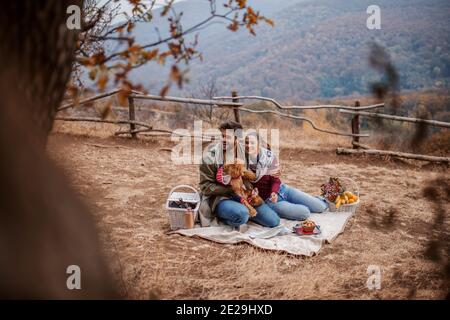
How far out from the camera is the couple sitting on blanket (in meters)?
4.42

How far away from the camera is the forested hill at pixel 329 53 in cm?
4003

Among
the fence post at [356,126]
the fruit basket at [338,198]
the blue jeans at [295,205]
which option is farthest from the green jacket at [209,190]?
the fence post at [356,126]

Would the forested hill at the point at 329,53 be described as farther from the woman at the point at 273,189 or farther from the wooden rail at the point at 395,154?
the woman at the point at 273,189

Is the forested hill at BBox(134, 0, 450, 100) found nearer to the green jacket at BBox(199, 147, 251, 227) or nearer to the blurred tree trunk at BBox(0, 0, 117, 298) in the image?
the green jacket at BBox(199, 147, 251, 227)

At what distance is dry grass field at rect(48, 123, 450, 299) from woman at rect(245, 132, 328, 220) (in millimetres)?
541

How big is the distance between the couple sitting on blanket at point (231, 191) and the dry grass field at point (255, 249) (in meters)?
0.43

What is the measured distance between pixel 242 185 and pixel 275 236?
0.64 meters

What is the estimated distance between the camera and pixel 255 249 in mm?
4020

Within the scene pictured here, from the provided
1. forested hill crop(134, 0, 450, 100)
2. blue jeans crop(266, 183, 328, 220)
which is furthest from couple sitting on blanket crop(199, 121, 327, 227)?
forested hill crop(134, 0, 450, 100)

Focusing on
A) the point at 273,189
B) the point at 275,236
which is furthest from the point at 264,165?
the point at 275,236

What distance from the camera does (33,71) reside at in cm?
141

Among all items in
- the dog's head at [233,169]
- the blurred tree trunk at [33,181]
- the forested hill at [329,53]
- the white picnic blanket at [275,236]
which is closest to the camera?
the blurred tree trunk at [33,181]

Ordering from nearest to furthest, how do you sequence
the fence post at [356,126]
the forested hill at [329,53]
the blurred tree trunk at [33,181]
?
the blurred tree trunk at [33,181], the fence post at [356,126], the forested hill at [329,53]

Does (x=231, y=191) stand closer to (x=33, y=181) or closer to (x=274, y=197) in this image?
(x=274, y=197)
